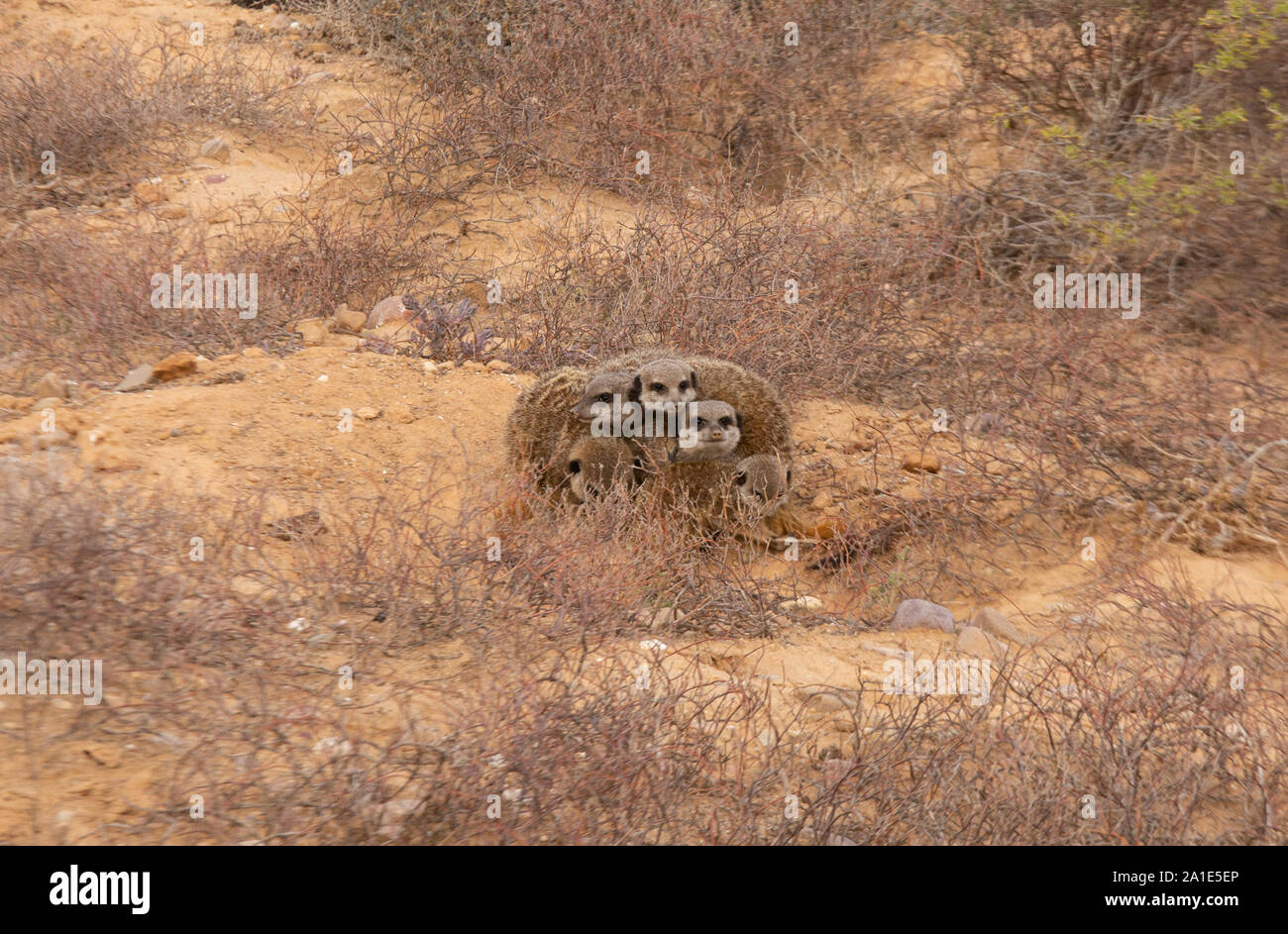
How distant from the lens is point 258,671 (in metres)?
3.26

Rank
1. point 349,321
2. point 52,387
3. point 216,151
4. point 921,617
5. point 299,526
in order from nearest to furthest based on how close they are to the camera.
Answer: point 299,526, point 921,617, point 52,387, point 349,321, point 216,151

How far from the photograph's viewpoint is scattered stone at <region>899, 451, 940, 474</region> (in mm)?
5766

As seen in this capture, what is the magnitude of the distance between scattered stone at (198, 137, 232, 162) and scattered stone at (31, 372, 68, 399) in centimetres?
366

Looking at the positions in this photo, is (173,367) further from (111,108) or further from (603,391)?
(111,108)

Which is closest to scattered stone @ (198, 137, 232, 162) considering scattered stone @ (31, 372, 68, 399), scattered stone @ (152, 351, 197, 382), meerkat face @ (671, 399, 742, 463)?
scattered stone @ (152, 351, 197, 382)

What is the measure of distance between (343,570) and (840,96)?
6.96 meters

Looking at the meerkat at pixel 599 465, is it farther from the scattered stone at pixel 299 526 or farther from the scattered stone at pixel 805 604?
the scattered stone at pixel 299 526

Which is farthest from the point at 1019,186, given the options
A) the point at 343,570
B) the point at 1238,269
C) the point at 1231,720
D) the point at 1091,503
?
the point at 343,570

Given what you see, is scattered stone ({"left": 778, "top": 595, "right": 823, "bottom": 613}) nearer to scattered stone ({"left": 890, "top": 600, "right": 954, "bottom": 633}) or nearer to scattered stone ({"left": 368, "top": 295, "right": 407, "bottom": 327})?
scattered stone ({"left": 890, "top": 600, "right": 954, "bottom": 633})

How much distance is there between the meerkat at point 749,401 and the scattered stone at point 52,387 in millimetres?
2758

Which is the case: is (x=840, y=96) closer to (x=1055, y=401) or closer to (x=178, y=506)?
(x=1055, y=401)

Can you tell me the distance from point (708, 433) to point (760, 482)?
41 cm

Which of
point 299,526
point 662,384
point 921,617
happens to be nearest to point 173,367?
point 299,526

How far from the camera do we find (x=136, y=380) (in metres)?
5.55
